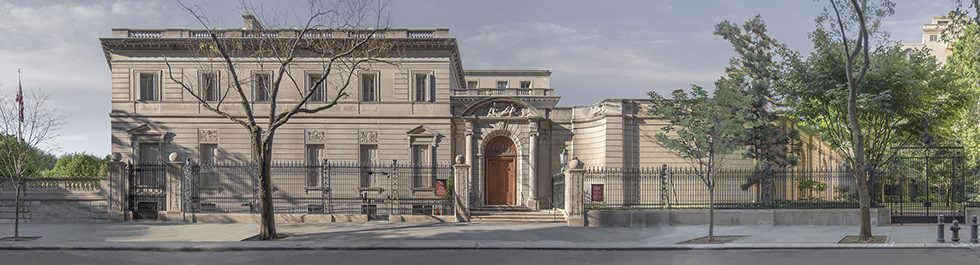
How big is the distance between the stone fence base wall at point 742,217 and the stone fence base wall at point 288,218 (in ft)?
19.5

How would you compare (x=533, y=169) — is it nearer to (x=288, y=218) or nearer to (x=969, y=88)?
(x=288, y=218)

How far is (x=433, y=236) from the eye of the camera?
23.1 m

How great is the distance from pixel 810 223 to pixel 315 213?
1648 centimetres

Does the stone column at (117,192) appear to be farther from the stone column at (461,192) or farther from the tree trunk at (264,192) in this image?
the stone column at (461,192)

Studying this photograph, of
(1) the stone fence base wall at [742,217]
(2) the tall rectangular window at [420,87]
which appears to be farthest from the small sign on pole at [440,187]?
(2) the tall rectangular window at [420,87]

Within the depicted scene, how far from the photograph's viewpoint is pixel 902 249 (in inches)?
750

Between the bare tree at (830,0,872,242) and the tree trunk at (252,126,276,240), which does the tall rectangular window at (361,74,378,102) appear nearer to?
the tree trunk at (252,126,276,240)

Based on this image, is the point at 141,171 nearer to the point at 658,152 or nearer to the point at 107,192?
the point at 107,192

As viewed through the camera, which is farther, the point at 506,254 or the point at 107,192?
the point at 107,192

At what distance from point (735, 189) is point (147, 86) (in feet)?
86.7

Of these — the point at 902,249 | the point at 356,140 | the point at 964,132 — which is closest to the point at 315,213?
the point at 356,140

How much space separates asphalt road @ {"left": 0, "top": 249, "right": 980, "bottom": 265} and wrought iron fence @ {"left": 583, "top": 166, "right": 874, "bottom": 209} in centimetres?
435

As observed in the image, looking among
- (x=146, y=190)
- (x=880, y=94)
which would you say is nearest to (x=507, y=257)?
(x=146, y=190)

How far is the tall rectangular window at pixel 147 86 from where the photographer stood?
124ft
